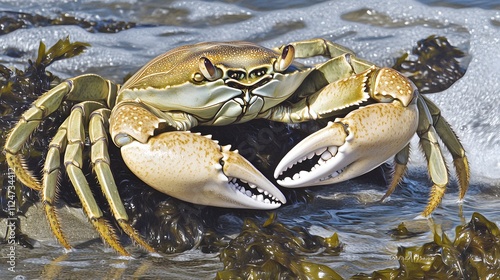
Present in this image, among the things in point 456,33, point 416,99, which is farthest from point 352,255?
point 456,33

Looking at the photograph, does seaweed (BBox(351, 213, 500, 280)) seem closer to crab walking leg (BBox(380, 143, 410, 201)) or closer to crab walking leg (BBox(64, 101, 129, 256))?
crab walking leg (BBox(380, 143, 410, 201))

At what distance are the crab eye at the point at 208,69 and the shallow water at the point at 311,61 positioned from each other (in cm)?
82

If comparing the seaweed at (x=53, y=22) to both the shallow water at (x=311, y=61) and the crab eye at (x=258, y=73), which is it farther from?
the crab eye at (x=258, y=73)

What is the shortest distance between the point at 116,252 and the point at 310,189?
131 cm

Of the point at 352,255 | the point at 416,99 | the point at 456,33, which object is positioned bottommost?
the point at 456,33

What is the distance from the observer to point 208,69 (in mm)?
4164

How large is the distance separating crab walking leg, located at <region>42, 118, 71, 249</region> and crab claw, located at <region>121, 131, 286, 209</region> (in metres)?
0.41

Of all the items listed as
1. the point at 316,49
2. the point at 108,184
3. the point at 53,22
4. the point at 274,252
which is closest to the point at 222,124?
the point at 108,184

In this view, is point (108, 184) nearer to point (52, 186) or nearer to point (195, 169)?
point (52, 186)

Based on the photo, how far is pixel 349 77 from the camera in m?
4.45

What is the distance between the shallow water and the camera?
3.98 meters

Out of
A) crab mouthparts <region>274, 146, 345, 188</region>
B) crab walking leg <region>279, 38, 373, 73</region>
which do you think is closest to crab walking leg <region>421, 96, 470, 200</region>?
crab walking leg <region>279, 38, 373, 73</region>

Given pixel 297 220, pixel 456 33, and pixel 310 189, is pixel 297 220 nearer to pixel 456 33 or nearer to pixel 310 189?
pixel 310 189

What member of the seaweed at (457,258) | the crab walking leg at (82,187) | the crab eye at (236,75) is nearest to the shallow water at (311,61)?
the crab walking leg at (82,187)
